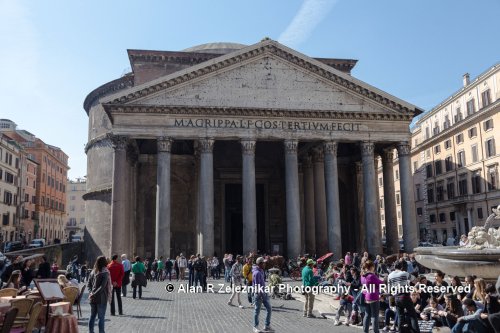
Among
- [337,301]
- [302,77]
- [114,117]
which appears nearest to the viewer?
[337,301]

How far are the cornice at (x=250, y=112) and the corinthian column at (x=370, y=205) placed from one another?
1677mm

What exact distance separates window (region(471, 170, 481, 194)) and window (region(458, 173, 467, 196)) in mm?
1074

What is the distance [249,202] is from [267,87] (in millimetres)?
6253

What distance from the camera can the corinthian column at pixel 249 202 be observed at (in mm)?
22875

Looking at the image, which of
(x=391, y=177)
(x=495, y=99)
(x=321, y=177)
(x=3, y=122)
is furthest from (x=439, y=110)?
(x=3, y=122)

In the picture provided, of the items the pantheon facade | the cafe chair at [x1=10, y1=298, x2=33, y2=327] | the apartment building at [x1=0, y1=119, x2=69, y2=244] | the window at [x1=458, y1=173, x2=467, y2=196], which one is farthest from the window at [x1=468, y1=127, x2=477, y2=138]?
A: the apartment building at [x1=0, y1=119, x2=69, y2=244]

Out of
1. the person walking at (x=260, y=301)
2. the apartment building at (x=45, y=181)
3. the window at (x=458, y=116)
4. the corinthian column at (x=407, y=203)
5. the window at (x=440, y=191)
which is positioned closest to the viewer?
the person walking at (x=260, y=301)

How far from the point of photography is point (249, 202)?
23156mm

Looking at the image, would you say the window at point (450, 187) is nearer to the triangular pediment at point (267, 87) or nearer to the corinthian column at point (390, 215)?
the corinthian column at point (390, 215)

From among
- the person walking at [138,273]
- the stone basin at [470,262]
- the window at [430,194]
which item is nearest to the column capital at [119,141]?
the person walking at [138,273]

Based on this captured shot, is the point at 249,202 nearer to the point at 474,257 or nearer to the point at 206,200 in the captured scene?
the point at 206,200

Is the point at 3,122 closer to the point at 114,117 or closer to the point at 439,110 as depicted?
the point at 114,117

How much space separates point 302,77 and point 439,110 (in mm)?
22297

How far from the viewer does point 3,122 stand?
53094mm
